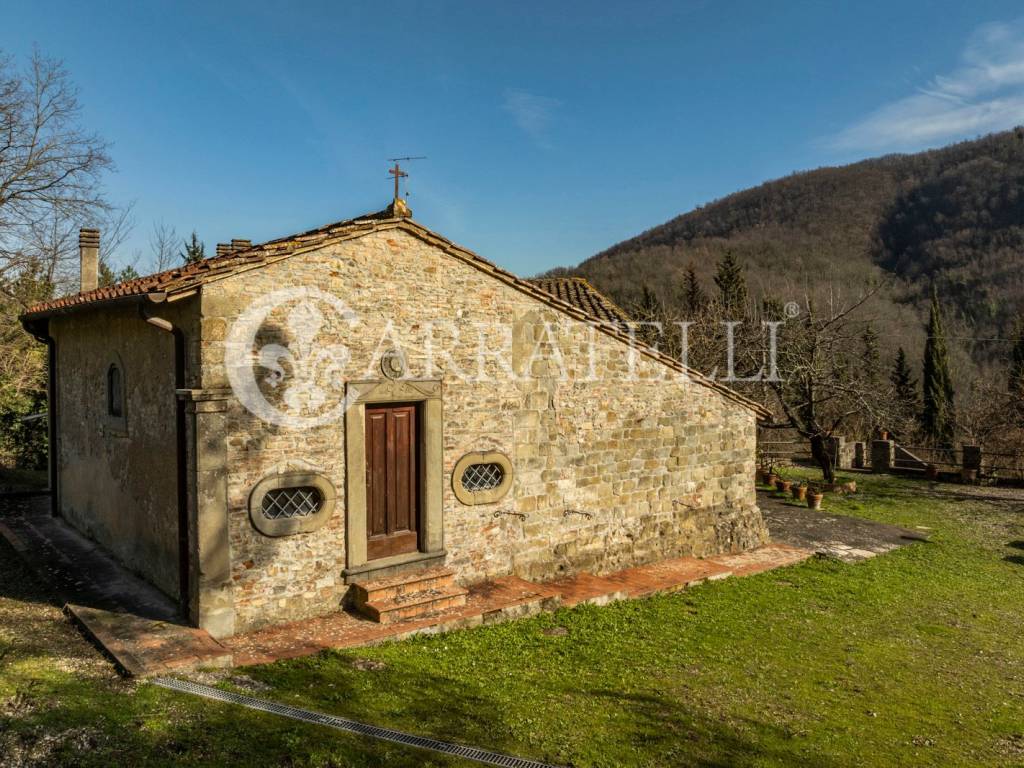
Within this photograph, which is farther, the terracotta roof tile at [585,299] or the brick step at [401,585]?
the terracotta roof tile at [585,299]

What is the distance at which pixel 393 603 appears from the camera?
25.2ft

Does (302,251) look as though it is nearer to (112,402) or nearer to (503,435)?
(503,435)

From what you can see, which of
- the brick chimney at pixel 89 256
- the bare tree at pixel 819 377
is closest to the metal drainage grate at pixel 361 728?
the brick chimney at pixel 89 256

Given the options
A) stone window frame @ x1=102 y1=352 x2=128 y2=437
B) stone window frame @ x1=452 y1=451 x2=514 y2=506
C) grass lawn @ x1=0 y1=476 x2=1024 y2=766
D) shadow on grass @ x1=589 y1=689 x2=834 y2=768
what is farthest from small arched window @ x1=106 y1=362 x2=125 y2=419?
shadow on grass @ x1=589 y1=689 x2=834 y2=768

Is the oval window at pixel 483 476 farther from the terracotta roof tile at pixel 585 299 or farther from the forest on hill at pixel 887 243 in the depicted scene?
the forest on hill at pixel 887 243

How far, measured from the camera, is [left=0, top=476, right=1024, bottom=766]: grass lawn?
4660 millimetres

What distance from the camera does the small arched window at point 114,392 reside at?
8.85 meters

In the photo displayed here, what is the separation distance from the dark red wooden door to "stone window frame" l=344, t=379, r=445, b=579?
10 centimetres

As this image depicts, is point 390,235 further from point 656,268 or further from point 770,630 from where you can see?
point 656,268

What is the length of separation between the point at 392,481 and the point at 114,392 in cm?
423

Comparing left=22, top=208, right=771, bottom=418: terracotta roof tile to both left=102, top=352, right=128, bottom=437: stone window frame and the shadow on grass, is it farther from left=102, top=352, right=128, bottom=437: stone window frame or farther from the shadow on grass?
the shadow on grass

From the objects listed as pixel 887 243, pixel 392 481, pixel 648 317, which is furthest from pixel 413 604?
pixel 887 243

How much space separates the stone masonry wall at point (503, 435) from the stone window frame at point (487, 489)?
104 mm

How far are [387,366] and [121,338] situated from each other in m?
3.69
